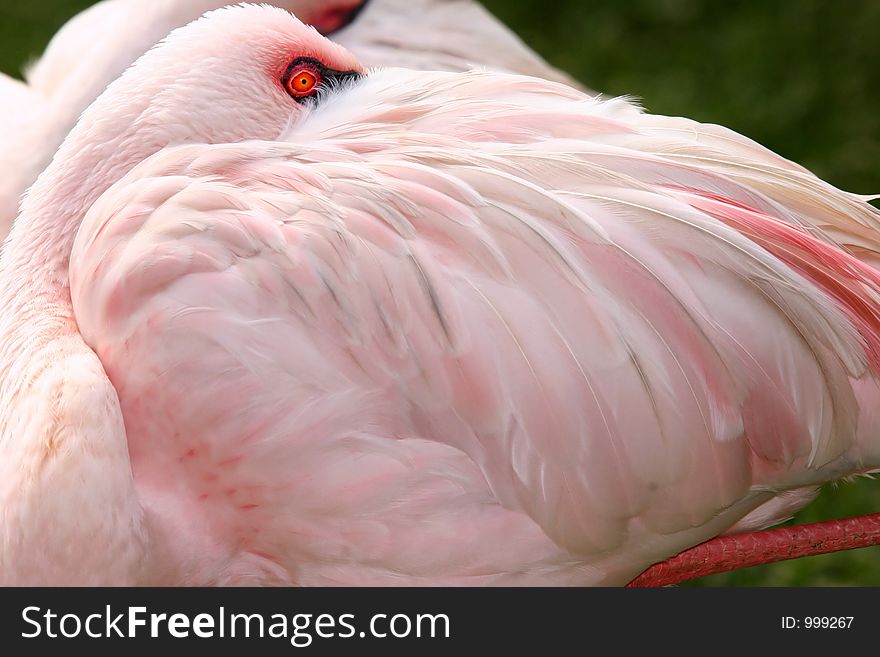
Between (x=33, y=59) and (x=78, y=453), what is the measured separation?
2.09 metres

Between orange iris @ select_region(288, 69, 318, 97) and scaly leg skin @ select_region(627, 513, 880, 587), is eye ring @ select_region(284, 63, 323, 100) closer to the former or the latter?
orange iris @ select_region(288, 69, 318, 97)


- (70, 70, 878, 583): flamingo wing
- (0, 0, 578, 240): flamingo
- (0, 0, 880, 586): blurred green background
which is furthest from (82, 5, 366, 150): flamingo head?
(0, 0, 880, 586): blurred green background

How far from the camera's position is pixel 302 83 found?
221cm

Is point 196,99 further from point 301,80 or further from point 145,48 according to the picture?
point 145,48

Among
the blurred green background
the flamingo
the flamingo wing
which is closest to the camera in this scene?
the flamingo wing

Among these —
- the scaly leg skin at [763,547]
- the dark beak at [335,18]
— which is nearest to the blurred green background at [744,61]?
the dark beak at [335,18]

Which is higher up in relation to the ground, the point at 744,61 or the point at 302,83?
the point at 302,83

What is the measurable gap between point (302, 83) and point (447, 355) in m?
0.62

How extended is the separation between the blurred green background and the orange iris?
2.31m

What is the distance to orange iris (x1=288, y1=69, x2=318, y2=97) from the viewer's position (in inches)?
86.7

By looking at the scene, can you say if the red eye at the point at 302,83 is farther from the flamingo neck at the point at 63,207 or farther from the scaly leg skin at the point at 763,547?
the scaly leg skin at the point at 763,547

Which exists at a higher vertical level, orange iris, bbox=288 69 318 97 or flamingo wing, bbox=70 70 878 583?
orange iris, bbox=288 69 318 97

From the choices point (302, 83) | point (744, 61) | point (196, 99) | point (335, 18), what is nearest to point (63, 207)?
point (196, 99)

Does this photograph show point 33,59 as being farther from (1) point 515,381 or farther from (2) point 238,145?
(1) point 515,381
